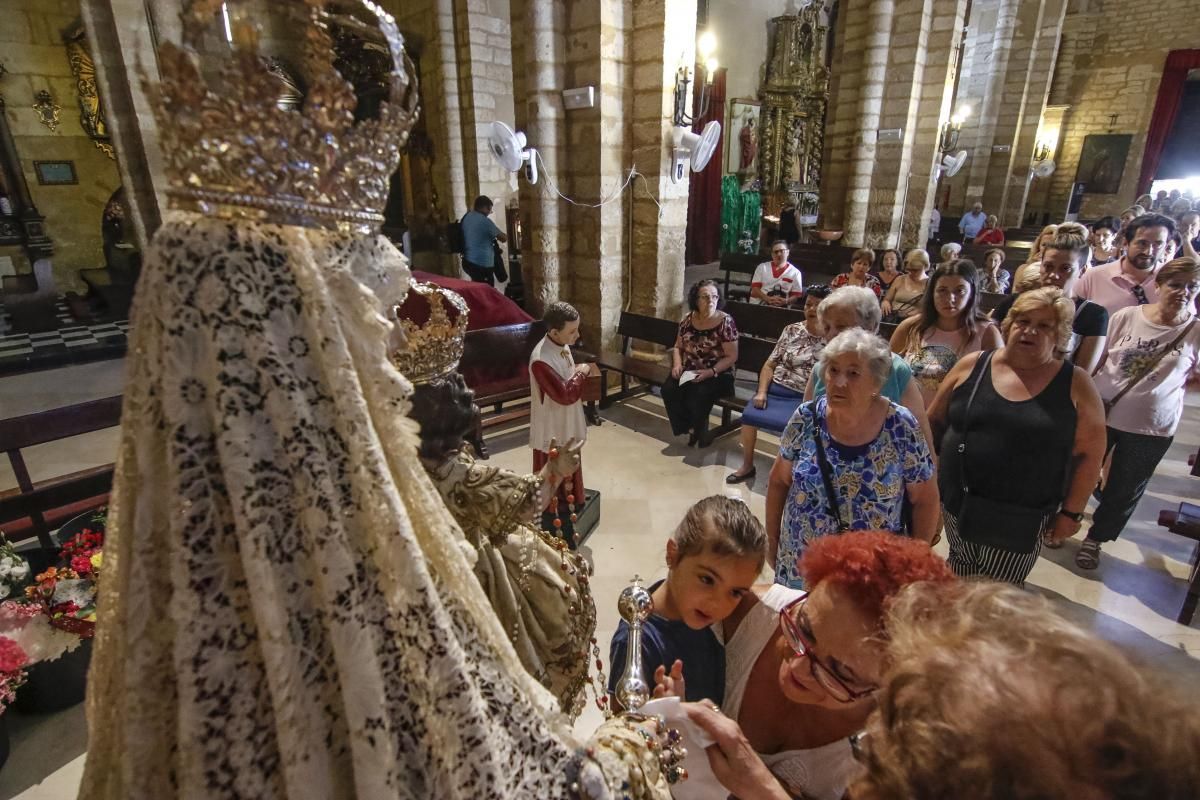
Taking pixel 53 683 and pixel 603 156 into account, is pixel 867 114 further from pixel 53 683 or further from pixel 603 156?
pixel 53 683

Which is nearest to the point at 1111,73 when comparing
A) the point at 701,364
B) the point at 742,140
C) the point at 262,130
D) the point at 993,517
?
the point at 742,140

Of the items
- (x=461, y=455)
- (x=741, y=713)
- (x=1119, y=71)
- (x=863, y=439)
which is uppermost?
(x=1119, y=71)

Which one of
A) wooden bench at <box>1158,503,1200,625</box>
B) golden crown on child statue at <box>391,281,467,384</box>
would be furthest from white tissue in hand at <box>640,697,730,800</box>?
wooden bench at <box>1158,503,1200,625</box>

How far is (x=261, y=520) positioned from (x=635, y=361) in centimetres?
562

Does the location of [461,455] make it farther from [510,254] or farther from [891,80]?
[891,80]

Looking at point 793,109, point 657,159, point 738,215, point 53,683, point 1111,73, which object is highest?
A: point 1111,73

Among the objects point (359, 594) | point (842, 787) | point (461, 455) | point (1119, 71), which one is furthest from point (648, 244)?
point (1119, 71)

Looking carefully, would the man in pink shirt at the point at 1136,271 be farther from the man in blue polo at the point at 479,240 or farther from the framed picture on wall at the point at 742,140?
the framed picture on wall at the point at 742,140

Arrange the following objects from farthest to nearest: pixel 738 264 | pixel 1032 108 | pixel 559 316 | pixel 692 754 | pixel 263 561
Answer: pixel 1032 108
pixel 738 264
pixel 559 316
pixel 692 754
pixel 263 561

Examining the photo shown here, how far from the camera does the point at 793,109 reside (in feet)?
50.2

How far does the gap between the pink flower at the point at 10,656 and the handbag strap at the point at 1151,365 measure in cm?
574

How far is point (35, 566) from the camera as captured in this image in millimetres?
3008

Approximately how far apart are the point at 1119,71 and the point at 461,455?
2396 centimetres

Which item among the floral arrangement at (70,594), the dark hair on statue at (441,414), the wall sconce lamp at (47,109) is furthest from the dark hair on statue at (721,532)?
the wall sconce lamp at (47,109)
